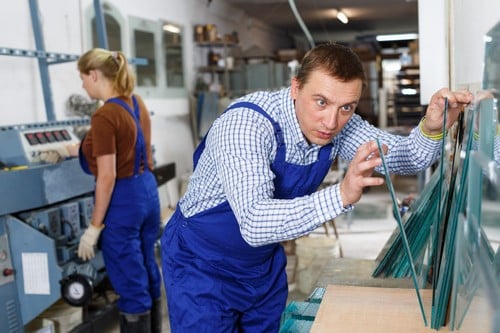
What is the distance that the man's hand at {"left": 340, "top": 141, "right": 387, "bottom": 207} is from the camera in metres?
1.08

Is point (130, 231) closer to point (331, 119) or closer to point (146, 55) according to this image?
point (331, 119)

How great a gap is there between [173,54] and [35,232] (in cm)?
348

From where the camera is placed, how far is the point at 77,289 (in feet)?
8.56

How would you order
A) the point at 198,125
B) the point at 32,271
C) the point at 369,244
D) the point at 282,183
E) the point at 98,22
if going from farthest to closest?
the point at 198,125 < the point at 369,244 < the point at 98,22 < the point at 32,271 < the point at 282,183

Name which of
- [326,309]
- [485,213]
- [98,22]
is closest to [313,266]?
[98,22]

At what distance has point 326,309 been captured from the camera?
3.92 ft

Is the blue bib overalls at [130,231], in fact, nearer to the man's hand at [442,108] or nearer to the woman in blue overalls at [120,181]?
the woman in blue overalls at [120,181]

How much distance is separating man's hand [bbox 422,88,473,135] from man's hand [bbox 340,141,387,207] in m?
0.37

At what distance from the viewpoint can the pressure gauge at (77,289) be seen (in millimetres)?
2598

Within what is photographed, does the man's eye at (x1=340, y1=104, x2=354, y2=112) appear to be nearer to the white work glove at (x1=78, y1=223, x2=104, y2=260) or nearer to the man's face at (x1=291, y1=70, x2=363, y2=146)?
the man's face at (x1=291, y1=70, x2=363, y2=146)

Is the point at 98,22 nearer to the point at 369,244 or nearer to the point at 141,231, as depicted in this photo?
the point at 141,231

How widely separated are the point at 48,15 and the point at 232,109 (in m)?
2.72

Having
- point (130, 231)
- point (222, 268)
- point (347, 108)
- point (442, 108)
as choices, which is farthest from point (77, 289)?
point (442, 108)

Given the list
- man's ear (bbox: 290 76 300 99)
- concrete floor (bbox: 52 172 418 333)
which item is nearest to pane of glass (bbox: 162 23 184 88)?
A: concrete floor (bbox: 52 172 418 333)
